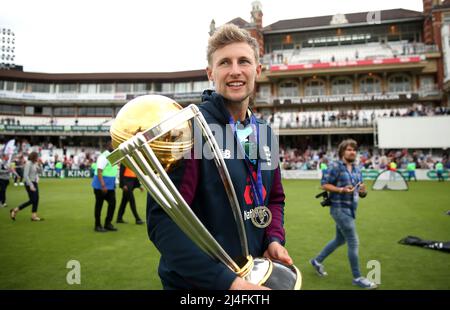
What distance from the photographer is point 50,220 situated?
8.80 meters

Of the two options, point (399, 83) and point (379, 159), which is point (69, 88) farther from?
point (399, 83)

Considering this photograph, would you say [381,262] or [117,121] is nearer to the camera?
[117,121]

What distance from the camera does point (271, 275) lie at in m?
1.20

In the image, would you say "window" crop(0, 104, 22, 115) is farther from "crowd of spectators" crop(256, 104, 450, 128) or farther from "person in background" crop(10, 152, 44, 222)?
"person in background" crop(10, 152, 44, 222)

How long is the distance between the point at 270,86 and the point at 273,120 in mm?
6996

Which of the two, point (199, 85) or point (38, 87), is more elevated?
point (199, 85)

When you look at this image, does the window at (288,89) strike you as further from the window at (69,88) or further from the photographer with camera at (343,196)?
the photographer with camera at (343,196)

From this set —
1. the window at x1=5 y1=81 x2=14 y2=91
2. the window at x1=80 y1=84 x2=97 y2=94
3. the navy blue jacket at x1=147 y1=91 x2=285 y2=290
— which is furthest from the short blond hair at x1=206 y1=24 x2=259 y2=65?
the window at x1=5 y1=81 x2=14 y2=91

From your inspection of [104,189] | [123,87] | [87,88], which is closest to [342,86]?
[123,87]

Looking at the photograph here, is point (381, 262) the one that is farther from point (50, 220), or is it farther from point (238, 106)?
point (50, 220)

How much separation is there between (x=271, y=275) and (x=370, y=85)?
44.1m

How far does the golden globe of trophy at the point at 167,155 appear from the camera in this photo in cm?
97

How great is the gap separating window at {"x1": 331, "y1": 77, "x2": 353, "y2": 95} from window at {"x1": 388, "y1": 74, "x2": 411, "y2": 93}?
4.98 metres
